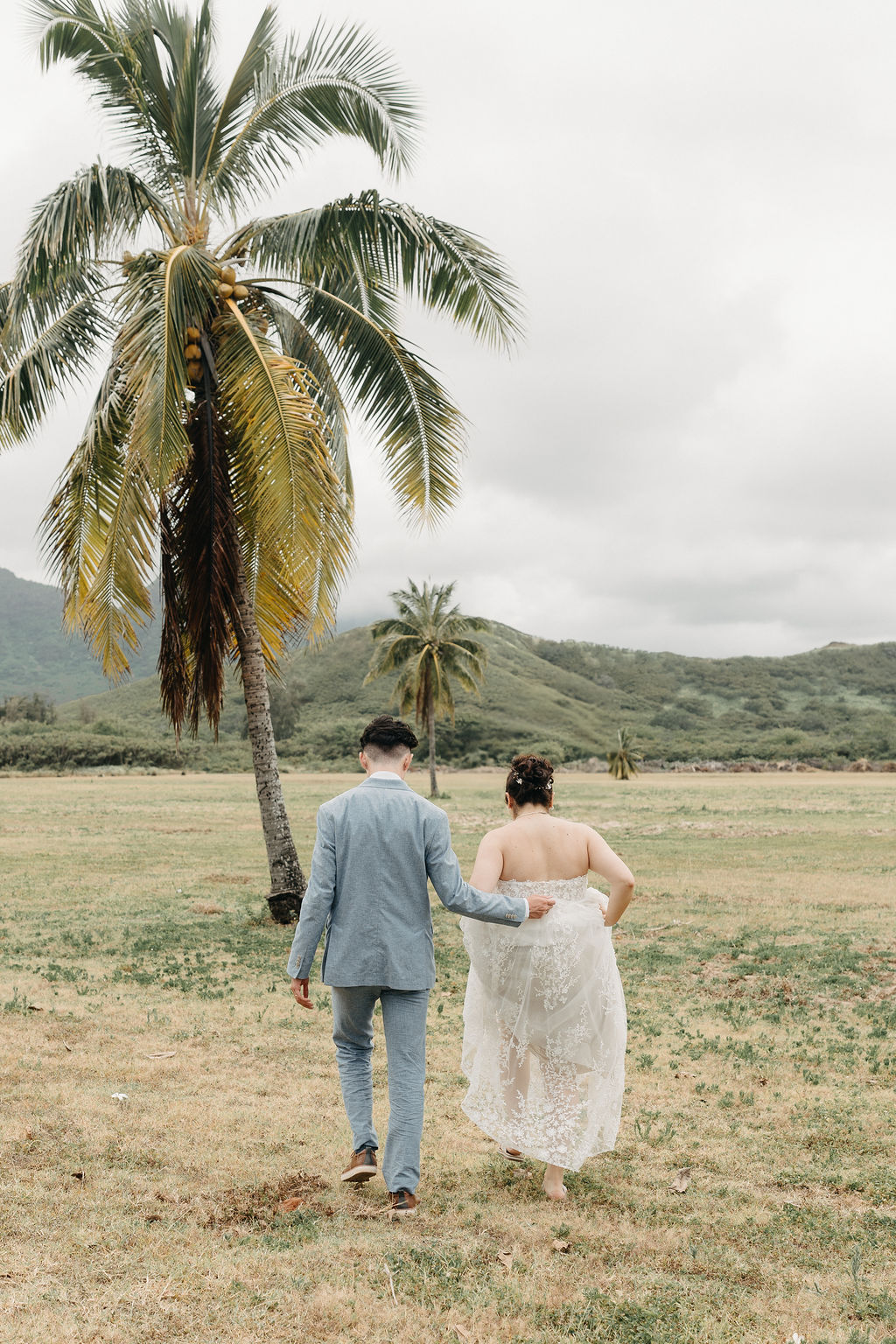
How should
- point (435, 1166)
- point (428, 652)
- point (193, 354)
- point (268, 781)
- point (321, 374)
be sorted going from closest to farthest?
point (435, 1166) < point (193, 354) < point (268, 781) < point (321, 374) < point (428, 652)

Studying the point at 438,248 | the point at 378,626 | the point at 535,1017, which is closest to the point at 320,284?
the point at 438,248

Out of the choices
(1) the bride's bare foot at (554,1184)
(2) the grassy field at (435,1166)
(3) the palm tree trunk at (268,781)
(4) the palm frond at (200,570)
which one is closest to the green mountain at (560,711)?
(3) the palm tree trunk at (268,781)

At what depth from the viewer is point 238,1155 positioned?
16.3 feet

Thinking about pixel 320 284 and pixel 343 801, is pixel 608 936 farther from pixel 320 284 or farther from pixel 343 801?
pixel 320 284

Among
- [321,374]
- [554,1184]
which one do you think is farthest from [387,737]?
[321,374]

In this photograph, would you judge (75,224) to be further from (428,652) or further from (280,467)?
(428,652)

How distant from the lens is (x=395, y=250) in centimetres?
1134

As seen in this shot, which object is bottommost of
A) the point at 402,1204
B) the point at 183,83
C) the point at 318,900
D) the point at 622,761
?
the point at 402,1204

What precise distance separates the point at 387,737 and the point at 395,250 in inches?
336

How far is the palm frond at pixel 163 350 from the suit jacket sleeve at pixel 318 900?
18.1ft

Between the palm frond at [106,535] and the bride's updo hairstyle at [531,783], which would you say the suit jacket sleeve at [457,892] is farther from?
the palm frond at [106,535]

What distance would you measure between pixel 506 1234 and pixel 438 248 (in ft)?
33.0

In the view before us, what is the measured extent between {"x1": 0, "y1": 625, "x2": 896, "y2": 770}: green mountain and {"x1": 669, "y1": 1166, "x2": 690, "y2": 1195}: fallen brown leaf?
282 inches

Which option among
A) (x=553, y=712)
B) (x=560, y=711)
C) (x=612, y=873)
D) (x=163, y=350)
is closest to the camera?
(x=612, y=873)
